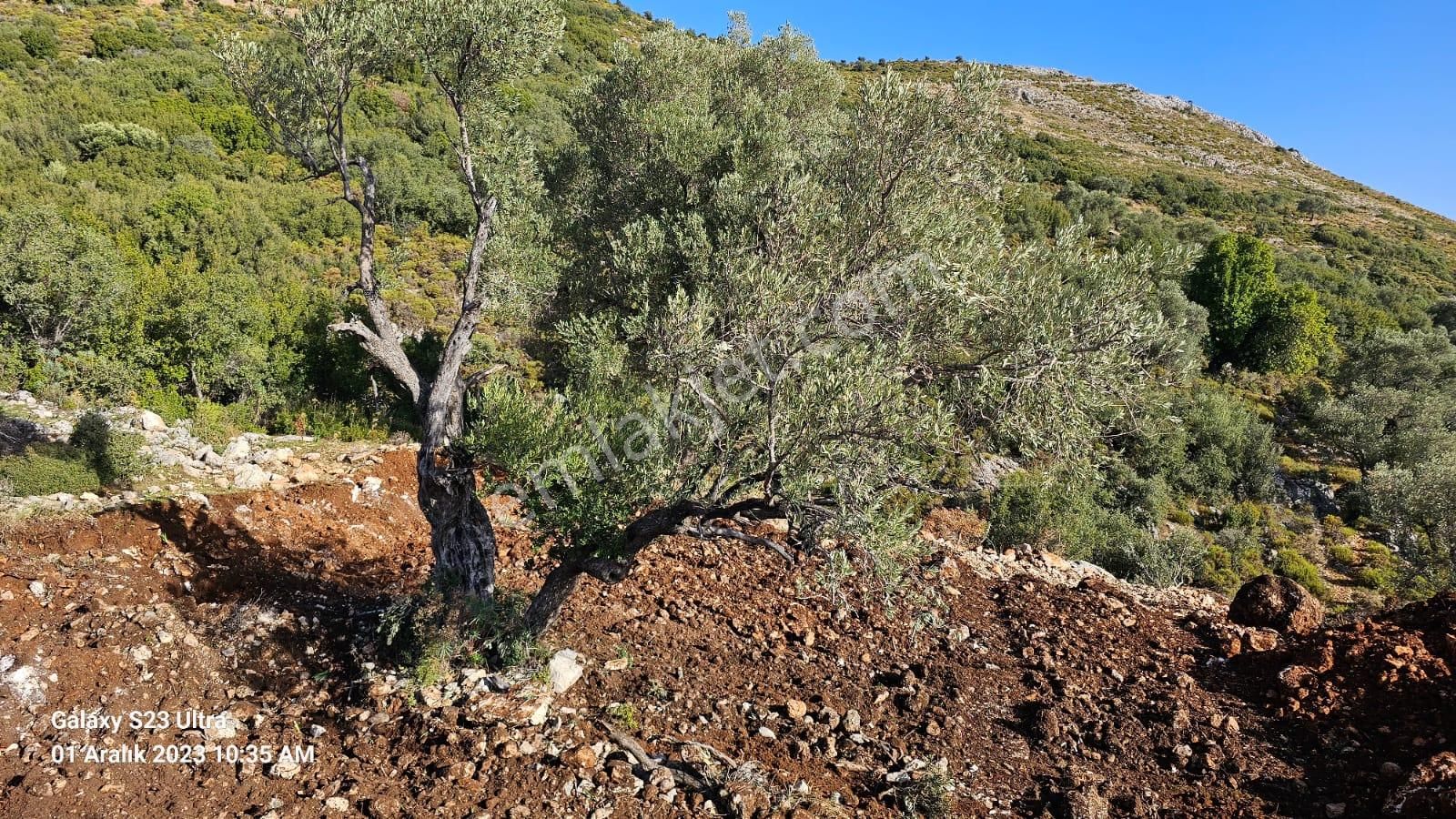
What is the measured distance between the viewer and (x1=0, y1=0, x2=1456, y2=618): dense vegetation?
584 cm

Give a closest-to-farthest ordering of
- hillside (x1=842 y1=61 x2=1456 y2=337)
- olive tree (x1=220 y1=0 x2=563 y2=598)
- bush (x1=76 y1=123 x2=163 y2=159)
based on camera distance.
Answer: olive tree (x1=220 y1=0 x2=563 y2=598) < bush (x1=76 y1=123 x2=163 y2=159) < hillside (x1=842 y1=61 x2=1456 y2=337)

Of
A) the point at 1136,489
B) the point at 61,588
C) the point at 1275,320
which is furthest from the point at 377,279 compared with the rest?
the point at 1275,320

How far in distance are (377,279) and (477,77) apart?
2.57 meters

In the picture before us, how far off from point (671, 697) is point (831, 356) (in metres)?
4.12

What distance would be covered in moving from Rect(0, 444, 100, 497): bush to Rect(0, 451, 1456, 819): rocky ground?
3.54 ft

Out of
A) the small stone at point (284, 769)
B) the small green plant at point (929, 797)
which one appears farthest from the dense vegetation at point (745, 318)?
the small stone at point (284, 769)

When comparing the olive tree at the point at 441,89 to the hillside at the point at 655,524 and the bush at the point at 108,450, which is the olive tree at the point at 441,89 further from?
the bush at the point at 108,450

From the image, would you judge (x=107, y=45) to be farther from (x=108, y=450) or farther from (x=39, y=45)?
(x=108, y=450)

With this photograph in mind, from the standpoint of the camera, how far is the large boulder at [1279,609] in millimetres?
9297

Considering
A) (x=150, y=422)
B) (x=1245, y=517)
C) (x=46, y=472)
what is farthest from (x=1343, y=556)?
(x=150, y=422)

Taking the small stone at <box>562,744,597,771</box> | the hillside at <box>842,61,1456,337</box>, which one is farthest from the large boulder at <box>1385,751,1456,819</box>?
the hillside at <box>842,61,1456,337</box>

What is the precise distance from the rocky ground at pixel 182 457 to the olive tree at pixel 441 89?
5.30 m

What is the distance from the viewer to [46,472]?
28.2ft

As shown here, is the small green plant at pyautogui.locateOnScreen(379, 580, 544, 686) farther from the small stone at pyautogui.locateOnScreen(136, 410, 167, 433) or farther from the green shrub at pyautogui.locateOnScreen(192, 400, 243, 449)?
the small stone at pyautogui.locateOnScreen(136, 410, 167, 433)
